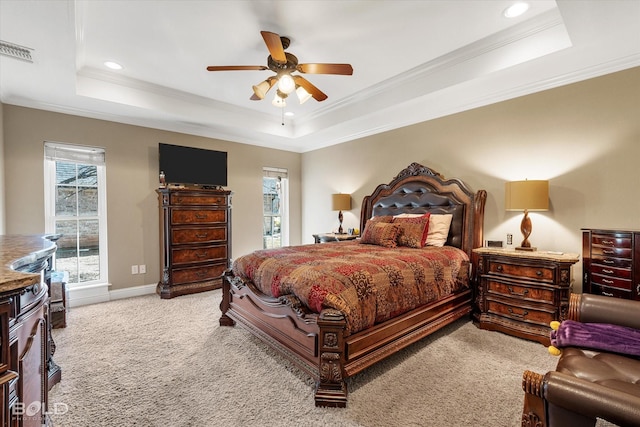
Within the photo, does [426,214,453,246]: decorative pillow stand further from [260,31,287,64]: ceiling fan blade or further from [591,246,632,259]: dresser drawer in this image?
[260,31,287,64]: ceiling fan blade

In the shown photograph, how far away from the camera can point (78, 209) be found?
381 cm

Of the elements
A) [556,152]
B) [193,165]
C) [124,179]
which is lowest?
[124,179]

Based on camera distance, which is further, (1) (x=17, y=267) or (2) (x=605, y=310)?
(2) (x=605, y=310)

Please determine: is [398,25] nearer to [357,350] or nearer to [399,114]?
[399,114]

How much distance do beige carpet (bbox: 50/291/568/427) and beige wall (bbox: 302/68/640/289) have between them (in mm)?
1321

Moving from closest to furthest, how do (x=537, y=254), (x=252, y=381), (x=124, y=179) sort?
(x=252, y=381) < (x=537, y=254) < (x=124, y=179)

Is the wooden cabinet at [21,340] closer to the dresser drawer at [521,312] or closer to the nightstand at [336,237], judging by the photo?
the dresser drawer at [521,312]

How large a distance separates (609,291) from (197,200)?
186 inches

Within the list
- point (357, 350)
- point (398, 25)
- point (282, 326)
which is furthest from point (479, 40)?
point (282, 326)

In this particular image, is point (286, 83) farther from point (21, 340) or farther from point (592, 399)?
point (592, 399)

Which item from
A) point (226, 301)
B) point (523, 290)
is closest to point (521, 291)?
point (523, 290)

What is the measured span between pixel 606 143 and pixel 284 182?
4.77 meters

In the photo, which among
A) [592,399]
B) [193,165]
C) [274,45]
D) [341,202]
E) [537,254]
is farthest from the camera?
[341,202]

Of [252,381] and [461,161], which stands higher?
[461,161]
